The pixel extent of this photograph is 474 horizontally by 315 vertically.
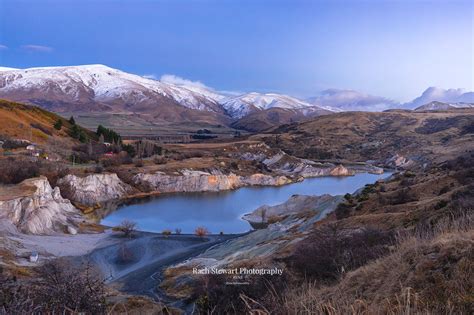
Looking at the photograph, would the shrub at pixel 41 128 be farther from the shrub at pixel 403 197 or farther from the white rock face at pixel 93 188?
the shrub at pixel 403 197

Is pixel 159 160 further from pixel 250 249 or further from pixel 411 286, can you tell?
pixel 411 286

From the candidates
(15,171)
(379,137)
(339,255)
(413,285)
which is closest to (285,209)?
(15,171)

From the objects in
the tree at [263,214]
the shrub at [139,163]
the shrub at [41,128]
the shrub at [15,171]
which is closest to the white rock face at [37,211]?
the shrub at [15,171]

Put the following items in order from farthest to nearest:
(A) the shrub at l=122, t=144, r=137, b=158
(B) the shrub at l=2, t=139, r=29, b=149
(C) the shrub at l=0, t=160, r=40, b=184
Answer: (A) the shrub at l=122, t=144, r=137, b=158 < (B) the shrub at l=2, t=139, r=29, b=149 < (C) the shrub at l=0, t=160, r=40, b=184

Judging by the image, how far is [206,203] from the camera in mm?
50469

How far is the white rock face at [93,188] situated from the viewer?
44719 mm

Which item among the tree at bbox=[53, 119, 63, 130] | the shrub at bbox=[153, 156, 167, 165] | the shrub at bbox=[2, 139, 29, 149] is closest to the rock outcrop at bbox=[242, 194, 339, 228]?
the shrub at bbox=[153, 156, 167, 165]

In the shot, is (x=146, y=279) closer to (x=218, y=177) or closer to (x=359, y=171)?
(x=218, y=177)

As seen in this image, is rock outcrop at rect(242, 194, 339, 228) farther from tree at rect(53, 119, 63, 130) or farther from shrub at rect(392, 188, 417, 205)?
tree at rect(53, 119, 63, 130)

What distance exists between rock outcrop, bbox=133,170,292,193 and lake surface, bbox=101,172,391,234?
190 centimetres

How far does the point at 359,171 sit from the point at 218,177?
105ft

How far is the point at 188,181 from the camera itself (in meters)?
58.9

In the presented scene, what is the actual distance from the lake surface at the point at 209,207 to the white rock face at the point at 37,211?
4.53 metres

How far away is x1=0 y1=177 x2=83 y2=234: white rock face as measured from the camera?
29.2 metres
